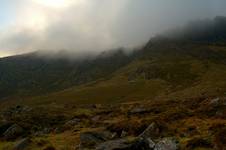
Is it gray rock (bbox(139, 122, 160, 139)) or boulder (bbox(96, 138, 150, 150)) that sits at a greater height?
boulder (bbox(96, 138, 150, 150))

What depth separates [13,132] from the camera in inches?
2256

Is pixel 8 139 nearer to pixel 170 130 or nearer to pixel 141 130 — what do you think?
pixel 141 130

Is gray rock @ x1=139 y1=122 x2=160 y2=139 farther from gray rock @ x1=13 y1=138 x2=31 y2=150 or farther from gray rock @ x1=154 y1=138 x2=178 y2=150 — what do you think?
gray rock @ x1=13 y1=138 x2=31 y2=150

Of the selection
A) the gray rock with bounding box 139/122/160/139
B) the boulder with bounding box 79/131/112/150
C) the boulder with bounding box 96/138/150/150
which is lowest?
the gray rock with bounding box 139/122/160/139

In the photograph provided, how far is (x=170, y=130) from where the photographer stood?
45.6m

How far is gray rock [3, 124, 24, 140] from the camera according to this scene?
55681 millimetres

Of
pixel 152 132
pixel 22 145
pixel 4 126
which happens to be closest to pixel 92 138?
pixel 152 132

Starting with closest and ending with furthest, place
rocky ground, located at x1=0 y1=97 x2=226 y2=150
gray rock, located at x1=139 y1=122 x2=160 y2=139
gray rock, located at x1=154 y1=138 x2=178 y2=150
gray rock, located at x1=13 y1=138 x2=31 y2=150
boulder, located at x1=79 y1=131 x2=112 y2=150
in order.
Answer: gray rock, located at x1=154 y1=138 x2=178 y2=150
rocky ground, located at x1=0 y1=97 x2=226 y2=150
boulder, located at x1=79 y1=131 x2=112 y2=150
gray rock, located at x1=139 y1=122 x2=160 y2=139
gray rock, located at x1=13 y1=138 x2=31 y2=150

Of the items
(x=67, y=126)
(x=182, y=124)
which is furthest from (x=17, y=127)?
(x=182, y=124)

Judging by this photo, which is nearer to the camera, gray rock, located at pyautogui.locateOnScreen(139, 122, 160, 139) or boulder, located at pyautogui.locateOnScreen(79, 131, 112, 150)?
boulder, located at pyautogui.locateOnScreen(79, 131, 112, 150)

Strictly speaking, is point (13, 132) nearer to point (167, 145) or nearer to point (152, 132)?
point (152, 132)

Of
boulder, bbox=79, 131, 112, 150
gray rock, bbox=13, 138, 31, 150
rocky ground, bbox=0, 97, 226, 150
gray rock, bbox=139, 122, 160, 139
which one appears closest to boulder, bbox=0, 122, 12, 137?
rocky ground, bbox=0, 97, 226, 150

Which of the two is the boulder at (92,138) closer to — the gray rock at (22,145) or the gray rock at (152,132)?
the gray rock at (152,132)

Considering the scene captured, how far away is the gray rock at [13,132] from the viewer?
5568 centimetres
